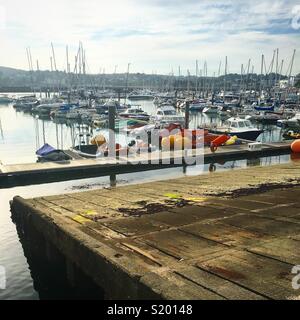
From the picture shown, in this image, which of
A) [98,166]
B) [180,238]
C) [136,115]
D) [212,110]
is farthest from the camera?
[212,110]

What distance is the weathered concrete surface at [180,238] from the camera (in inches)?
213

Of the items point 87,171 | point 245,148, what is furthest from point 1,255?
point 245,148

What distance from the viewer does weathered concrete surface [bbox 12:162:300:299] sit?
5.42 metres

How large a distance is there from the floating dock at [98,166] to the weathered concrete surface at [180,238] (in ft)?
32.4

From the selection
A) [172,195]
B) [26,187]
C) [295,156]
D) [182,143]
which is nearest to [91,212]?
[172,195]

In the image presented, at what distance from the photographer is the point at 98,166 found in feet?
79.0

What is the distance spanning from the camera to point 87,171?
23828 mm

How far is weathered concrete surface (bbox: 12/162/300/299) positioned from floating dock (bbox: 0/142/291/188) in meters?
9.89

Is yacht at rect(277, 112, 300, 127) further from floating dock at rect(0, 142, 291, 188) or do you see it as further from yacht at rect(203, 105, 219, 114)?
floating dock at rect(0, 142, 291, 188)

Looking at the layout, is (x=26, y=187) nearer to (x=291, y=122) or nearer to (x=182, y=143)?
(x=182, y=143)

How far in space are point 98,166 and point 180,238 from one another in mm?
16884
